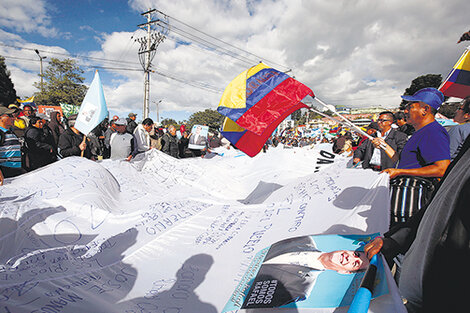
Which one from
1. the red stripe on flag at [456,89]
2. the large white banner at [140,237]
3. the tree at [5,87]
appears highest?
the tree at [5,87]

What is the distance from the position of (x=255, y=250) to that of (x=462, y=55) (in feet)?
16.8

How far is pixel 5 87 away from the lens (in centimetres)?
2645

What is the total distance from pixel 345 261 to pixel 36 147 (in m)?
5.09

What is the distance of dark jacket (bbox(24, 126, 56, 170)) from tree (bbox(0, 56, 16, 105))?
30.3 meters

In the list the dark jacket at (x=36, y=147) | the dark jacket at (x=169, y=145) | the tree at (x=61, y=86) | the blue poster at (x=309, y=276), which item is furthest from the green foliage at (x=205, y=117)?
the blue poster at (x=309, y=276)

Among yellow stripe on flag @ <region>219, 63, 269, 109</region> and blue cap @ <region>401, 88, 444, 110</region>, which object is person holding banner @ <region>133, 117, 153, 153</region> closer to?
yellow stripe on flag @ <region>219, 63, 269, 109</region>

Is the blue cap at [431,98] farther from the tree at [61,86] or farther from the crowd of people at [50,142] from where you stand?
the tree at [61,86]

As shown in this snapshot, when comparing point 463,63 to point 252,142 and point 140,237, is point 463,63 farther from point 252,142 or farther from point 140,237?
point 140,237

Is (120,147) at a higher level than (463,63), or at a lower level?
lower

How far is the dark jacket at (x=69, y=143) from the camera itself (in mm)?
4625

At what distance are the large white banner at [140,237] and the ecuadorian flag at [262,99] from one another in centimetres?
93

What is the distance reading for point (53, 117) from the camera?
5.30 metres

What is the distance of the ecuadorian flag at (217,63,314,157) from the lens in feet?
8.59

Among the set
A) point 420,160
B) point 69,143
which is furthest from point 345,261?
point 69,143
